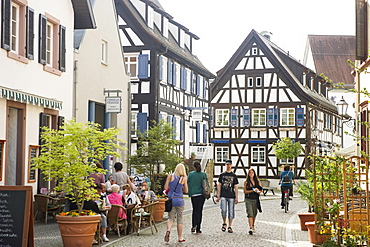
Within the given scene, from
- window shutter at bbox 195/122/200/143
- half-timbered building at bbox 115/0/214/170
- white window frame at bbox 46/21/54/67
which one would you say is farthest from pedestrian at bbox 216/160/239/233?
window shutter at bbox 195/122/200/143

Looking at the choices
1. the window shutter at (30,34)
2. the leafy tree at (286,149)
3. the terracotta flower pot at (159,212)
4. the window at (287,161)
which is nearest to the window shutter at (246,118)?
the window at (287,161)

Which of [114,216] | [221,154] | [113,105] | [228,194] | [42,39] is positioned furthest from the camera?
[221,154]

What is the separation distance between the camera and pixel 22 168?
57.6ft

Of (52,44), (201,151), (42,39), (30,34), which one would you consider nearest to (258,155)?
(201,151)

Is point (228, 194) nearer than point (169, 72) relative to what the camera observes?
Yes

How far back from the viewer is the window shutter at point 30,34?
696 inches

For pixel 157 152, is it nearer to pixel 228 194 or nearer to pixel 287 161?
pixel 228 194

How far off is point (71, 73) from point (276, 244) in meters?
10.0

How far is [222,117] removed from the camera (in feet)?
165

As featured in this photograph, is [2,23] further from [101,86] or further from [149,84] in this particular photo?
[149,84]

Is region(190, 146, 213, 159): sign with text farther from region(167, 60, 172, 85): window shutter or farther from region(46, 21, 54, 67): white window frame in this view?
region(46, 21, 54, 67): white window frame

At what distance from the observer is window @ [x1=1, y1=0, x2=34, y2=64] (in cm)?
1656

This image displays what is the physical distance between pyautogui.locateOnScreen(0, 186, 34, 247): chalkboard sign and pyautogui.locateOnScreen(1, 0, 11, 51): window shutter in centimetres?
667

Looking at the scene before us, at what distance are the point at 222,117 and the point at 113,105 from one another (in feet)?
87.6
